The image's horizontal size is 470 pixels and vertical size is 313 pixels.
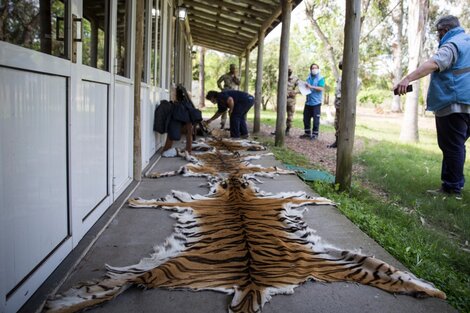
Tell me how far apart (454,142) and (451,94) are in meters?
0.53

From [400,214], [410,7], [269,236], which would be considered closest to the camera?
[269,236]

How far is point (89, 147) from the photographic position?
2.81 metres

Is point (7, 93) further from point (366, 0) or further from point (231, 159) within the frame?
point (366, 0)

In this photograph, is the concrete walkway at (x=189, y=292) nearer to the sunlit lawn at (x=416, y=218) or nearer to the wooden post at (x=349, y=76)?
the sunlit lawn at (x=416, y=218)

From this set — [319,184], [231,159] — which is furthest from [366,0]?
[319,184]

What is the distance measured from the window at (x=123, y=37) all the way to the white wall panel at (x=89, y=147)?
0.66m

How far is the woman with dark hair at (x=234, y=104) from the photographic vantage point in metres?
8.20

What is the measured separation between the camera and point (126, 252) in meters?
2.51

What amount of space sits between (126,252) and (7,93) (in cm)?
121

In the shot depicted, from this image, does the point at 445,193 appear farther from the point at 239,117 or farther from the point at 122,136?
the point at 239,117

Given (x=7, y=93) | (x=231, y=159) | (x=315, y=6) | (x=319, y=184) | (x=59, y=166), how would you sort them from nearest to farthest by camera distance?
(x=7, y=93)
(x=59, y=166)
(x=319, y=184)
(x=231, y=159)
(x=315, y=6)

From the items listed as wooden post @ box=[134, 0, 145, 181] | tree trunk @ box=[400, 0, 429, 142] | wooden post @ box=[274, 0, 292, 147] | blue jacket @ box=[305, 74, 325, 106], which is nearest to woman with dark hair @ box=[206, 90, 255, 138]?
wooden post @ box=[274, 0, 292, 147]

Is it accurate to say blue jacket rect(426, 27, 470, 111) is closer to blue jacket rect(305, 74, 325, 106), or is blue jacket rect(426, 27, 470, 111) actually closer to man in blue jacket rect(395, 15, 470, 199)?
man in blue jacket rect(395, 15, 470, 199)

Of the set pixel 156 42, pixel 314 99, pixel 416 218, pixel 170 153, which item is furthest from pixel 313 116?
pixel 416 218
